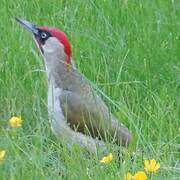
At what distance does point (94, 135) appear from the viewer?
555 cm

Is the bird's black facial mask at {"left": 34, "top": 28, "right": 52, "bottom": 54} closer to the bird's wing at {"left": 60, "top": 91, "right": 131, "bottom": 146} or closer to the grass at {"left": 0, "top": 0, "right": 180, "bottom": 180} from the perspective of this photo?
the grass at {"left": 0, "top": 0, "right": 180, "bottom": 180}

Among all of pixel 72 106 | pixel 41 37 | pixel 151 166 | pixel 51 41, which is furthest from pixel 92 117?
pixel 151 166

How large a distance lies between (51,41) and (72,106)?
19.0 inches

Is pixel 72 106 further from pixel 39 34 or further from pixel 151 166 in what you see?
pixel 151 166

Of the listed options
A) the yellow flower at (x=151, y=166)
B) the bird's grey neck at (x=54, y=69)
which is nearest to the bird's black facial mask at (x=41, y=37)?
the bird's grey neck at (x=54, y=69)

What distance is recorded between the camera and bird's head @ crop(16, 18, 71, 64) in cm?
588

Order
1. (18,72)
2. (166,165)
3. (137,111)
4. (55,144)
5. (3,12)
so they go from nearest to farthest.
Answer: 1. (166,165)
2. (55,144)
3. (137,111)
4. (18,72)
5. (3,12)

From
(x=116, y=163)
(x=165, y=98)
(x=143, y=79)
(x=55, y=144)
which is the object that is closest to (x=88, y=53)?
(x=143, y=79)

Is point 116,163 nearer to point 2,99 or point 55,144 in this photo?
point 55,144

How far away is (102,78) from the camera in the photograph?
6.37 m

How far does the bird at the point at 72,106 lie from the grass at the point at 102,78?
9 cm

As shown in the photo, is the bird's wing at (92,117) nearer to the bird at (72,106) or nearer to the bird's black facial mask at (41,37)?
the bird at (72,106)

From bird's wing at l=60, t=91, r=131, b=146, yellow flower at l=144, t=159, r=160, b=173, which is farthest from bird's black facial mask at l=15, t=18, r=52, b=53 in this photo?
yellow flower at l=144, t=159, r=160, b=173

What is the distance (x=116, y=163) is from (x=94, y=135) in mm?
649
